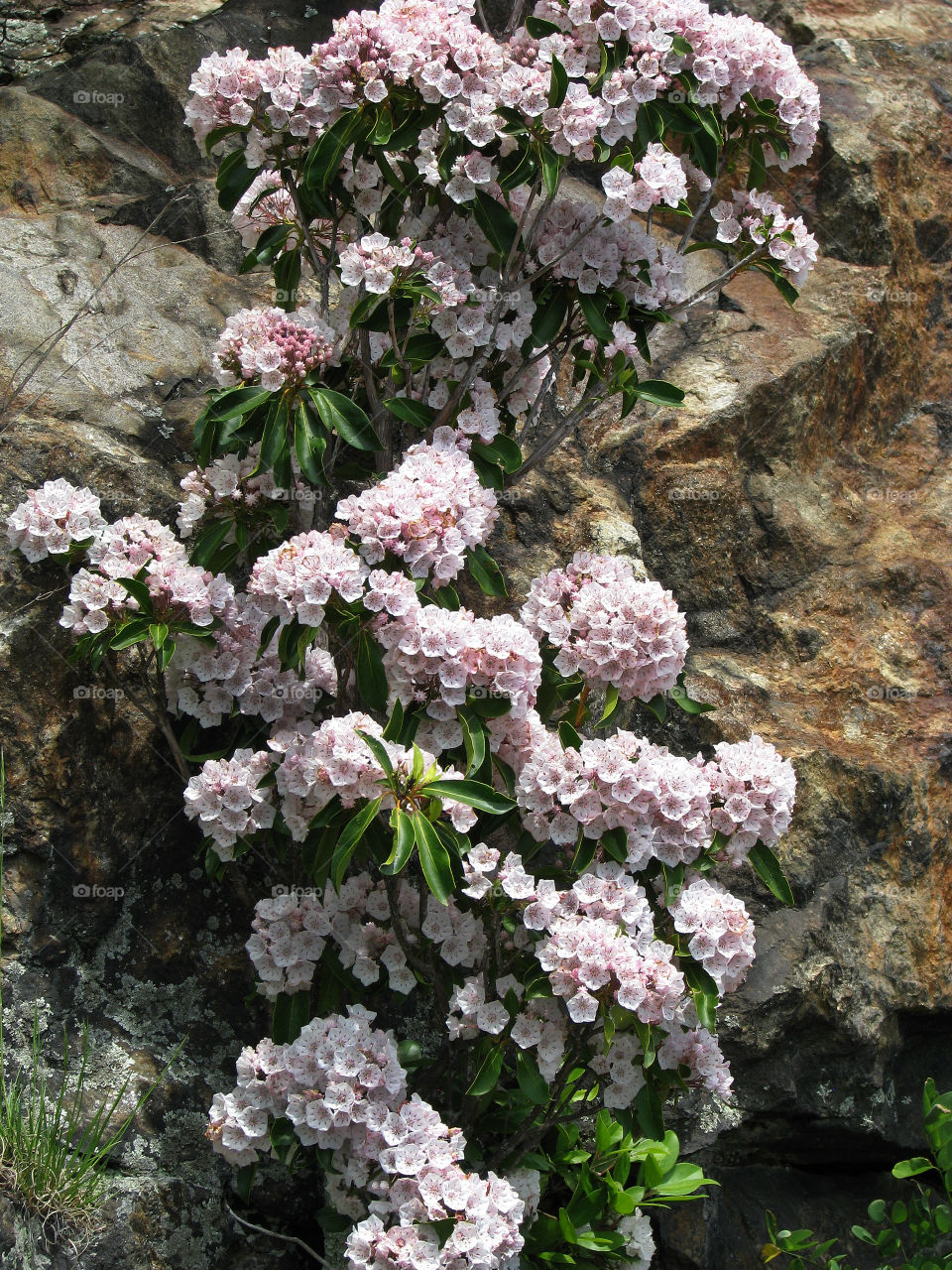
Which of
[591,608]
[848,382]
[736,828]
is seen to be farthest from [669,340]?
[736,828]

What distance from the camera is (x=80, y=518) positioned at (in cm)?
304

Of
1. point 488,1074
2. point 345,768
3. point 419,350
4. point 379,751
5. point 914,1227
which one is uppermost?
point 419,350

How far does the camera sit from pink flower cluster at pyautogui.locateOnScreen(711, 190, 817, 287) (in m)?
3.29

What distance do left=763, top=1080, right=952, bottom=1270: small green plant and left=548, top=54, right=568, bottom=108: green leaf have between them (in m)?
2.67

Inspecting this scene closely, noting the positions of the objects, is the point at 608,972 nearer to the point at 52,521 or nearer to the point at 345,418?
the point at 345,418

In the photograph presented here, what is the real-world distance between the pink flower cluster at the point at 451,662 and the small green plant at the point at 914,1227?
5.16 ft

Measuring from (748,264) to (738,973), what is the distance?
6.38 ft

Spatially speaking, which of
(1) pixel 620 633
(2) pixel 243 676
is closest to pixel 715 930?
(1) pixel 620 633

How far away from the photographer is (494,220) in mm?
3029

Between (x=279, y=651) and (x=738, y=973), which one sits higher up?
(x=279, y=651)

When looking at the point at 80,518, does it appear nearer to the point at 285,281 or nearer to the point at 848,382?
the point at 285,281

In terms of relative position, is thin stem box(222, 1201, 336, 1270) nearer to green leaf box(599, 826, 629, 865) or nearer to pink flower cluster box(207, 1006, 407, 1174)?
pink flower cluster box(207, 1006, 407, 1174)

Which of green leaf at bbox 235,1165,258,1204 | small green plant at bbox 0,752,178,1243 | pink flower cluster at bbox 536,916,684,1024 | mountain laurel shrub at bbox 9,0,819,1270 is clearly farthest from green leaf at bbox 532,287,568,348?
green leaf at bbox 235,1165,258,1204

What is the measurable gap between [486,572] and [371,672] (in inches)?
22.0
